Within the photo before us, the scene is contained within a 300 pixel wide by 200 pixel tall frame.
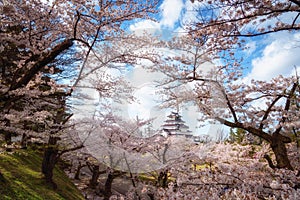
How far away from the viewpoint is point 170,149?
7.44 metres

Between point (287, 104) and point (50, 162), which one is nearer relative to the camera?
point (287, 104)

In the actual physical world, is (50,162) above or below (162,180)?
above

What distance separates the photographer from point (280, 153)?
16.4 feet

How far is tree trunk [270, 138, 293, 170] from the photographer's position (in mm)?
4848

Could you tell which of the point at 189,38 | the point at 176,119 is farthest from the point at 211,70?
the point at 176,119

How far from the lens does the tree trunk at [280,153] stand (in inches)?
191

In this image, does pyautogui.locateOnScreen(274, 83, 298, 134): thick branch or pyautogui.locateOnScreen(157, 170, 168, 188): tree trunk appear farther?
pyautogui.locateOnScreen(157, 170, 168, 188): tree trunk

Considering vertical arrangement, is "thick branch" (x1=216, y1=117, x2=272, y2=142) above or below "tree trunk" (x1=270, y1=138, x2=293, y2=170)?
above

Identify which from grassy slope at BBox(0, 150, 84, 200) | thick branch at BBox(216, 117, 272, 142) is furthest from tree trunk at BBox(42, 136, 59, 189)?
thick branch at BBox(216, 117, 272, 142)

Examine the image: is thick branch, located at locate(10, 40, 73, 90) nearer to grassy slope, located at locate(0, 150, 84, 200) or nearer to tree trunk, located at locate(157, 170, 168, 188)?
grassy slope, located at locate(0, 150, 84, 200)

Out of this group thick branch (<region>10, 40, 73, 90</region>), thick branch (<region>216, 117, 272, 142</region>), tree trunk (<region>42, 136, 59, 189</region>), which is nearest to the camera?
thick branch (<region>10, 40, 73, 90</region>)

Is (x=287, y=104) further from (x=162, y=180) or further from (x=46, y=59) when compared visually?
(x=46, y=59)

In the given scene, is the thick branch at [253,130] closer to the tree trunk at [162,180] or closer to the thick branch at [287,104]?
the thick branch at [287,104]

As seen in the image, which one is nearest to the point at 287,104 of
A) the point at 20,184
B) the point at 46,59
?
the point at 46,59
